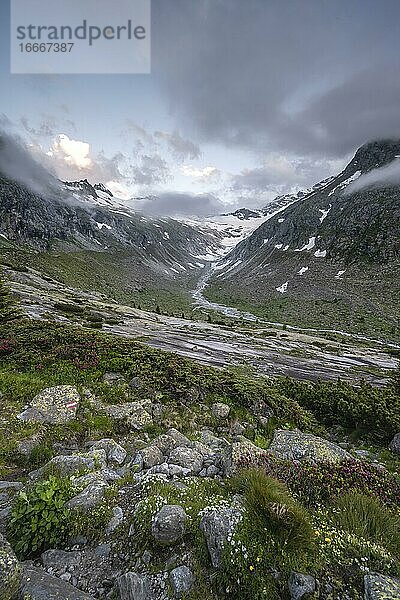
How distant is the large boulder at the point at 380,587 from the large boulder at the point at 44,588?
4227 mm

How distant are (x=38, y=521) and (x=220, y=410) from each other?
8.10 meters

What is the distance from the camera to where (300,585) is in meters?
4.61

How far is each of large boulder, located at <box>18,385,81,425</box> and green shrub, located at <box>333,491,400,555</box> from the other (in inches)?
362

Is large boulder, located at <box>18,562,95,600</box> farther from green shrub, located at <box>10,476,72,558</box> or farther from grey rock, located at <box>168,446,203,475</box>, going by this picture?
grey rock, located at <box>168,446,203,475</box>

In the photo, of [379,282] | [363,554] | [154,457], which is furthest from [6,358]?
[379,282]

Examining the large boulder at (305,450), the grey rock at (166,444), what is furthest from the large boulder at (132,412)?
the large boulder at (305,450)

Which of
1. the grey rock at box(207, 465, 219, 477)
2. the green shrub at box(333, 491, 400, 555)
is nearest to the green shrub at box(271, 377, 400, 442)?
the green shrub at box(333, 491, 400, 555)

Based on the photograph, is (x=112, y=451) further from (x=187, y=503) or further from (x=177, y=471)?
(x=187, y=503)

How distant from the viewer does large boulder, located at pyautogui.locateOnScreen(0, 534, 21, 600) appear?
439 cm

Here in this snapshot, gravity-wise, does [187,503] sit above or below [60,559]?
above

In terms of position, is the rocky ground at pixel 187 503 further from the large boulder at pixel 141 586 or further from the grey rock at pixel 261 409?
the grey rock at pixel 261 409

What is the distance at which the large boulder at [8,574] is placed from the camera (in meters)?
4.39

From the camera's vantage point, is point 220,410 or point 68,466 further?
point 220,410

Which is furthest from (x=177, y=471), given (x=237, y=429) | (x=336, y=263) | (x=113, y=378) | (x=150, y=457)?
(x=336, y=263)
